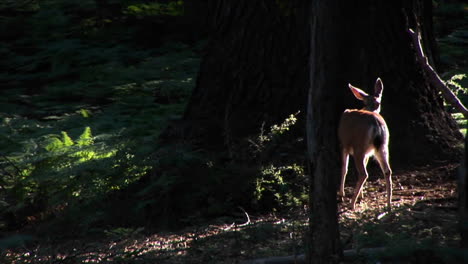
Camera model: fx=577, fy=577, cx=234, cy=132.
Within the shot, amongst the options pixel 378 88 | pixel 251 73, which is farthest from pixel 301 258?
pixel 251 73

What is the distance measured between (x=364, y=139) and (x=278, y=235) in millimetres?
1487

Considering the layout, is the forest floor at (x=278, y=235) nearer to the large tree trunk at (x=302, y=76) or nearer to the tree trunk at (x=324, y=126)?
the tree trunk at (x=324, y=126)

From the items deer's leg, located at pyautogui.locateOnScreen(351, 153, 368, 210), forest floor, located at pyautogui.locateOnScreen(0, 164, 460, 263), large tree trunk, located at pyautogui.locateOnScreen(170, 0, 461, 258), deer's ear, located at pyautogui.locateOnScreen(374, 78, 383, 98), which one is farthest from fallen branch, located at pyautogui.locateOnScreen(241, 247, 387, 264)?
deer's ear, located at pyautogui.locateOnScreen(374, 78, 383, 98)

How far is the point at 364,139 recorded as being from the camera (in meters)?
5.98

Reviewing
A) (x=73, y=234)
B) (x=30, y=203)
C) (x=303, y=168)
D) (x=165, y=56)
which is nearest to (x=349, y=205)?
(x=303, y=168)

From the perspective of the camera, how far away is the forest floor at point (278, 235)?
473 centimetres

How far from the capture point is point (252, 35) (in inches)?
276

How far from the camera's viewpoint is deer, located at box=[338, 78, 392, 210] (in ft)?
19.3

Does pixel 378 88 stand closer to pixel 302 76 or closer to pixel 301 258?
pixel 302 76

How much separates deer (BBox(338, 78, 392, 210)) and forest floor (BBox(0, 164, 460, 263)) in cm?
28

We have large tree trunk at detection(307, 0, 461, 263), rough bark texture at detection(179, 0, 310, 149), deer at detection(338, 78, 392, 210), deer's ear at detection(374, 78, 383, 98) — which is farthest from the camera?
rough bark texture at detection(179, 0, 310, 149)

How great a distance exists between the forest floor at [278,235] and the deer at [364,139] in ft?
0.92

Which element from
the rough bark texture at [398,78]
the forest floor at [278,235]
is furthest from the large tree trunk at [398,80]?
the forest floor at [278,235]

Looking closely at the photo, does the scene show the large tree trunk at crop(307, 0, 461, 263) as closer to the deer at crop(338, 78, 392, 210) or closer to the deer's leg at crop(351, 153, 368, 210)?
the deer at crop(338, 78, 392, 210)
